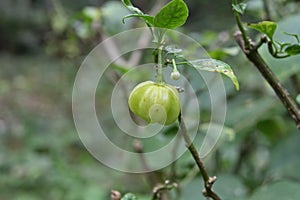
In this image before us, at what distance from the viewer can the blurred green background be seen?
2.95ft

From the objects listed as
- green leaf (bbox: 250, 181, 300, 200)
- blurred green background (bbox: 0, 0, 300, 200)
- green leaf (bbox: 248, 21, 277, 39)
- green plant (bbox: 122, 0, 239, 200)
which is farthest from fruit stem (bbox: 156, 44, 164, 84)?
green leaf (bbox: 250, 181, 300, 200)

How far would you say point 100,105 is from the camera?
3.76m

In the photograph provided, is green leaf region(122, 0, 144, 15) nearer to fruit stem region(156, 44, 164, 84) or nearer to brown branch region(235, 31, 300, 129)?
fruit stem region(156, 44, 164, 84)

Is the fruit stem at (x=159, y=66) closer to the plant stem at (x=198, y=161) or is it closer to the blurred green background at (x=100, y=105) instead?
the plant stem at (x=198, y=161)

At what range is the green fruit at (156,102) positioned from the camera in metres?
0.38

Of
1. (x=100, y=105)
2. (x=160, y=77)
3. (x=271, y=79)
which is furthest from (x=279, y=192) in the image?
(x=100, y=105)

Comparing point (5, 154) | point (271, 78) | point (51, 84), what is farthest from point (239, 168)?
point (51, 84)

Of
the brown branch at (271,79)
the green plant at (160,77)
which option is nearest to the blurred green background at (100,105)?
the brown branch at (271,79)

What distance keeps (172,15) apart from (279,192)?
46cm

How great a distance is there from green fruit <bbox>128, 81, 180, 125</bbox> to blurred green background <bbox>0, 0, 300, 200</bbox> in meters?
0.31

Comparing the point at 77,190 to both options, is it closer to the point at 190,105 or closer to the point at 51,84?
the point at 190,105

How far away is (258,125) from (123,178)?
1.27m

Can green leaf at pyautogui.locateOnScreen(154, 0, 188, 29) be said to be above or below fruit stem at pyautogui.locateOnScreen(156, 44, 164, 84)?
above

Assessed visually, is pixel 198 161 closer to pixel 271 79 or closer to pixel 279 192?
pixel 271 79
